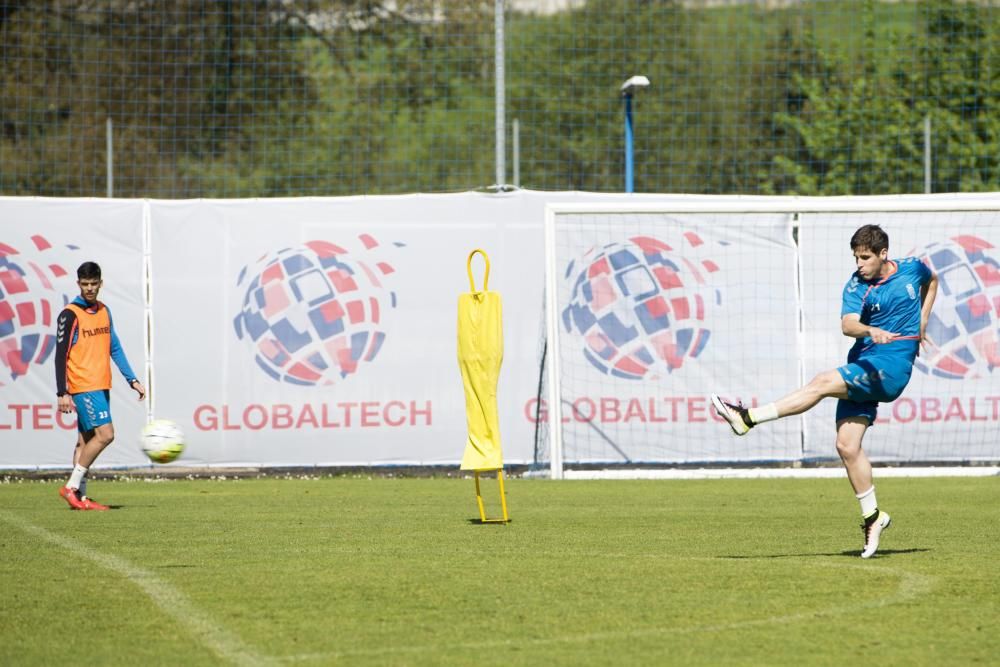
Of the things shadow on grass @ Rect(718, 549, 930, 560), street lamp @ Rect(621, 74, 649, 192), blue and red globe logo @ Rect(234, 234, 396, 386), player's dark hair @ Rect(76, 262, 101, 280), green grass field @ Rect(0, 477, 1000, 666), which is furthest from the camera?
street lamp @ Rect(621, 74, 649, 192)

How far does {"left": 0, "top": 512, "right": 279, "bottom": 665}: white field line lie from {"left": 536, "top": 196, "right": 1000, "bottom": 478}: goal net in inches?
310

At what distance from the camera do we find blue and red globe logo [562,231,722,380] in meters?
17.2

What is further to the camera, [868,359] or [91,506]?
[91,506]

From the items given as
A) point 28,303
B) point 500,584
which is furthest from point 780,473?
point 500,584

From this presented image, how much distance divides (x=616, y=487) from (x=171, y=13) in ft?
62.7

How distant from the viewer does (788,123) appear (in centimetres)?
4012

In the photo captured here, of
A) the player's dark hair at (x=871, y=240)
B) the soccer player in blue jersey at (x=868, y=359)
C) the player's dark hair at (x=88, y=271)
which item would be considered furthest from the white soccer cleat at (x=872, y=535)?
the player's dark hair at (x=88, y=271)

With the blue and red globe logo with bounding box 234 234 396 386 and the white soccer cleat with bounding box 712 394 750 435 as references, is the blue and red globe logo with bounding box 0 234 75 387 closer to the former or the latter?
the blue and red globe logo with bounding box 234 234 396 386

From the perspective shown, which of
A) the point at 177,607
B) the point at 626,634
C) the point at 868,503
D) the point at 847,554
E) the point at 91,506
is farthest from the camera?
the point at 91,506

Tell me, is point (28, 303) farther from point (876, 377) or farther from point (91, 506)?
point (876, 377)

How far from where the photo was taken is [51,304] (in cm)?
1700

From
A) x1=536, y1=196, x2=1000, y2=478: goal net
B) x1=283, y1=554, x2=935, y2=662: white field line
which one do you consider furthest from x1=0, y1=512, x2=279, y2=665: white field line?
x1=536, y1=196, x2=1000, y2=478: goal net

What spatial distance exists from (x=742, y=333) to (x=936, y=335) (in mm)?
2225

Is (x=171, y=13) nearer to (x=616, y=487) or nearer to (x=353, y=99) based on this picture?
(x=353, y=99)
